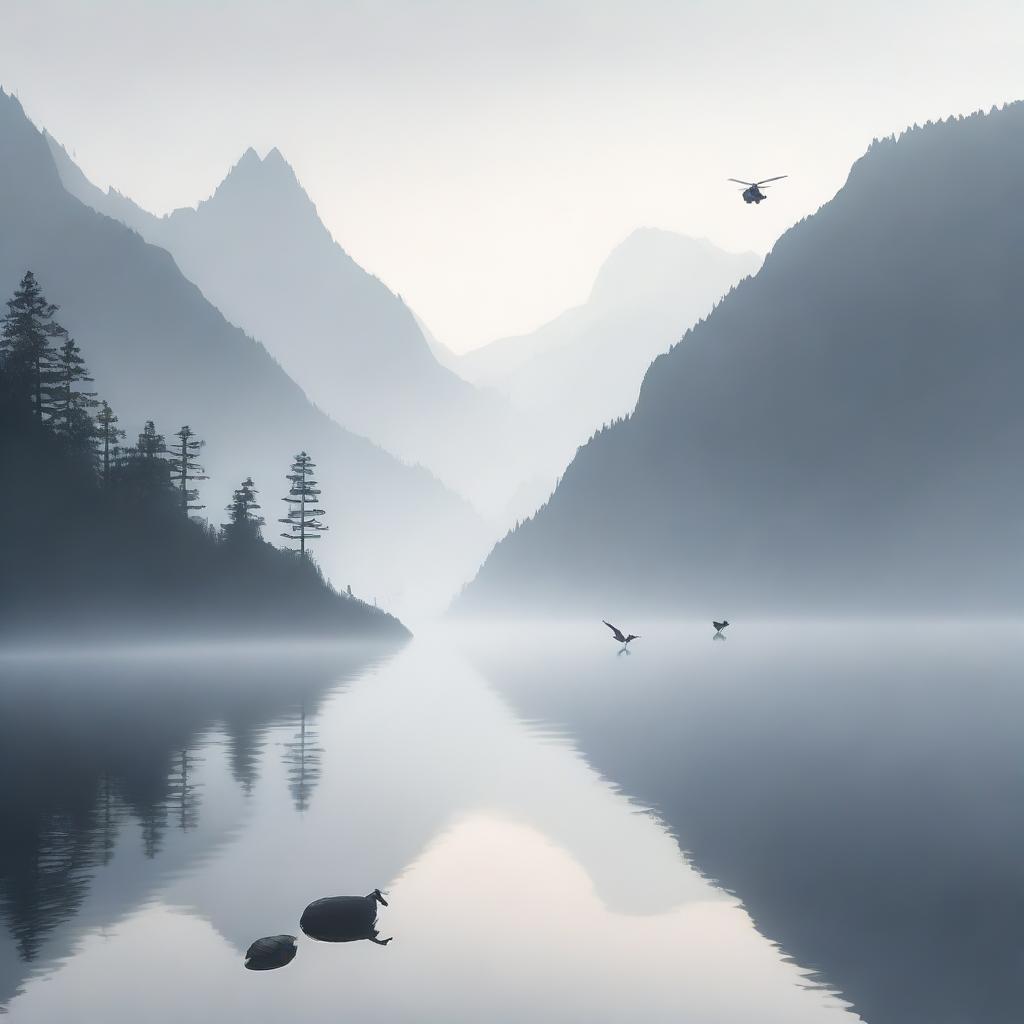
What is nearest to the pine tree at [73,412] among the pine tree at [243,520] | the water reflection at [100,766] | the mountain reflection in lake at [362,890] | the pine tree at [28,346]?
the pine tree at [28,346]

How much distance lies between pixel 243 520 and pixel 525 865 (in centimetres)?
9187

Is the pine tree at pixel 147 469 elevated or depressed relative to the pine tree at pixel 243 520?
elevated

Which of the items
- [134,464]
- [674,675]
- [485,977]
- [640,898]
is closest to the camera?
[485,977]

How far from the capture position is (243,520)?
10719 cm

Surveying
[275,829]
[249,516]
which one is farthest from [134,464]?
[275,829]

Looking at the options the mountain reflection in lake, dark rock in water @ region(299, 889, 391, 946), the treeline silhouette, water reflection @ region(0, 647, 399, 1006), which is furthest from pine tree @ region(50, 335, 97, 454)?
dark rock in water @ region(299, 889, 391, 946)

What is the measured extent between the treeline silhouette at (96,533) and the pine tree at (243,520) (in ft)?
0.44

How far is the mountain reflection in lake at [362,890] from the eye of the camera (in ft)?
42.1

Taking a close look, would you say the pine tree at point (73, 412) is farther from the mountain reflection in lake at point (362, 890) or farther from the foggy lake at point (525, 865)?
the mountain reflection in lake at point (362, 890)

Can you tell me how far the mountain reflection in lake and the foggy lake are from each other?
0.21ft

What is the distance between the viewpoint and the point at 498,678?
231 feet

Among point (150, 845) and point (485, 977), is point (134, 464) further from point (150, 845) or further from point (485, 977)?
point (485, 977)

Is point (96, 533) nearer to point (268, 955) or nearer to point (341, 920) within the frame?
point (341, 920)

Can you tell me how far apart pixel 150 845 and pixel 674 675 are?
50.8 metres
